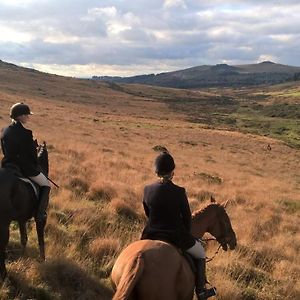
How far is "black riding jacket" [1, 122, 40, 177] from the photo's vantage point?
7.25m

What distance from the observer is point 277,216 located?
1686cm

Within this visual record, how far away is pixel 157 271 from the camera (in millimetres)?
5047

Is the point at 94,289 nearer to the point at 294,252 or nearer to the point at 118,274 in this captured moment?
the point at 118,274

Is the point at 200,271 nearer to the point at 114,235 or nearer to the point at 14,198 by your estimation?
the point at 14,198

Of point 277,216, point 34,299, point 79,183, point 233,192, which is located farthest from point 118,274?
point 233,192

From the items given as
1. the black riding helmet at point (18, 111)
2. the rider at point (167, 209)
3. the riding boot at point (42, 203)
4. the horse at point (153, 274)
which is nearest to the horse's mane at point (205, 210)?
the rider at point (167, 209)

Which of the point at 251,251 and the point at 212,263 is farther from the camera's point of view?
the point at 251,251

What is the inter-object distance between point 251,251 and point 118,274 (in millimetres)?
6302

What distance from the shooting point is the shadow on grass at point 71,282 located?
688 centimetres

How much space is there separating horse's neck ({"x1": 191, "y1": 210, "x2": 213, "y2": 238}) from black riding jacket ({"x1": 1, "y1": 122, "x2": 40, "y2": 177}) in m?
2.73

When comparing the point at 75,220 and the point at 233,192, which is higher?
the point at 75,220

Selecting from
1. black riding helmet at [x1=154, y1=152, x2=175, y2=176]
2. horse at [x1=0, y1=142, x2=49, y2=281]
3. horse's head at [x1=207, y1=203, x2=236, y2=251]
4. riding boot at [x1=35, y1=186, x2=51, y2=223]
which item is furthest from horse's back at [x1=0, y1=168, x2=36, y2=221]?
horse's head at [x1=207, y1=203, x2=236, y2=251]

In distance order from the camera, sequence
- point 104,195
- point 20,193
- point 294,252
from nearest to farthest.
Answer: point 20,193 < point 294,252 < point 104,195

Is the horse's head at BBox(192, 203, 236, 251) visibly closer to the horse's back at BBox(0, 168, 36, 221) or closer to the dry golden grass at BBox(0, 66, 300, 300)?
the dry golden grass at BBox(0, 66, 300, 300)
